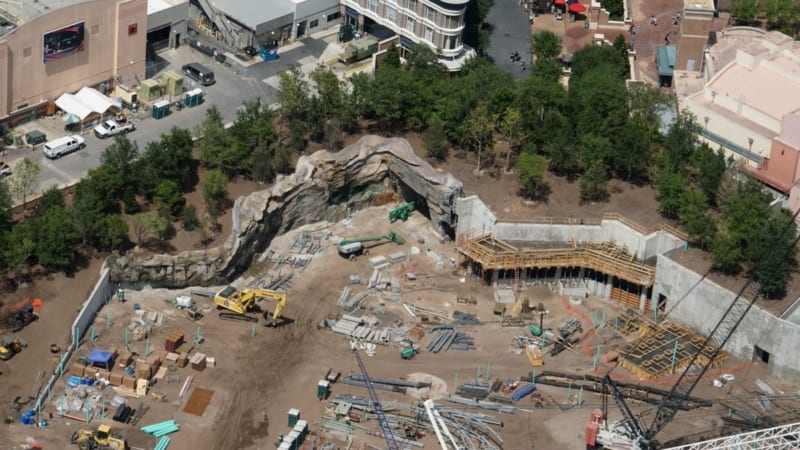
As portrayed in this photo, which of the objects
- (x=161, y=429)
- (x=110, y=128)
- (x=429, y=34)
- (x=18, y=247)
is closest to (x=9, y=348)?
(x=18, y=247)

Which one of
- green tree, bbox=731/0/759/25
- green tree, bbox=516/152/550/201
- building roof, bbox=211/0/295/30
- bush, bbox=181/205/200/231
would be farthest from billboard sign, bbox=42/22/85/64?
green tree, bbox=731/0/759/25

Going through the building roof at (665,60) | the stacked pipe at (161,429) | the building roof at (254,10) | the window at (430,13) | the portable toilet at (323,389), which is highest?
the window at (430,13)

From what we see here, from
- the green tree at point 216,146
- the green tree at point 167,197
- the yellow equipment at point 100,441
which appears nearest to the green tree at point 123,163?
the green tree at point 167,197

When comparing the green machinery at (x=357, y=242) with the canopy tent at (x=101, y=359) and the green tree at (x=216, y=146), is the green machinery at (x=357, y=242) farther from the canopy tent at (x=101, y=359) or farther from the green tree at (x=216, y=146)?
the canopy tent at (x=101, y=359)

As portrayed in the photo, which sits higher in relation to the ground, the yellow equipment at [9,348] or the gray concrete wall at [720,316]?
the gray concrete wall at [720,316]

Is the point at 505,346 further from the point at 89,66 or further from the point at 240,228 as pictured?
the point at 89,66

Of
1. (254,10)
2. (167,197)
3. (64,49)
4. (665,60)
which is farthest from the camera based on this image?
(665,60)

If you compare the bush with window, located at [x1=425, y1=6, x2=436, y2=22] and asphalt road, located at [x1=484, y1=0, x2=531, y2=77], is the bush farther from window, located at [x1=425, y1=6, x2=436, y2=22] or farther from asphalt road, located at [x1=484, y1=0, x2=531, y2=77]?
asphalt road, located at [x1=484, y1=0, x2=531, y2=77]

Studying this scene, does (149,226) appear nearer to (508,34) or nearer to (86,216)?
(86,216)
